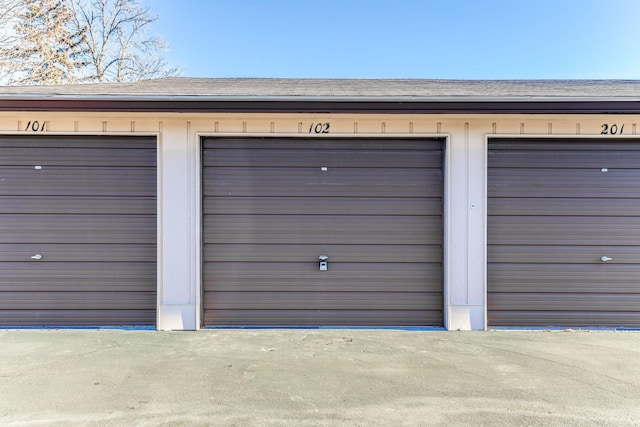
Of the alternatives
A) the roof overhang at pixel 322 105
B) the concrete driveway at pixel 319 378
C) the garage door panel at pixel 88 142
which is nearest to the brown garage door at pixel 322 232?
the concrete driveway at pixel 319 378

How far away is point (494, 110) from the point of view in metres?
4.21

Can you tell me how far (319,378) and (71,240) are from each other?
12.1 feet

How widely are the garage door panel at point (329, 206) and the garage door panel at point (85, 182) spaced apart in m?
1.00

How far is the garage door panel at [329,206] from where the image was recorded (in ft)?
15.6

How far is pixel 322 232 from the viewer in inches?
188

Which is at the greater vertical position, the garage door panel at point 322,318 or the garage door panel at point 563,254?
the garage door panel at point 563,254

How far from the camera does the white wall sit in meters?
4.59

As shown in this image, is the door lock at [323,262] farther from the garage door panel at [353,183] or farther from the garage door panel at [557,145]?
the garage door panel at [557,145]

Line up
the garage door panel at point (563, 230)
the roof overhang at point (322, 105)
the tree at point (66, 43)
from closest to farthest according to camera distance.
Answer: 1. the roof overhang at point (322, 105)
2. the garage door panel at point (563, 230)
3. the tree at point (66, 43)

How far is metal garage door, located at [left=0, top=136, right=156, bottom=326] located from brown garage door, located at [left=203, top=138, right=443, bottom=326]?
0.87 m

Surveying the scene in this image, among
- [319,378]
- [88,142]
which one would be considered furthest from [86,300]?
[319,378]

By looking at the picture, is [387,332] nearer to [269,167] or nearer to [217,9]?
[269,167]

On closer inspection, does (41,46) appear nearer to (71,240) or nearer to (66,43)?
(66,43)

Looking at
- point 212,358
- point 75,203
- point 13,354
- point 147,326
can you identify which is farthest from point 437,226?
point 13,354
